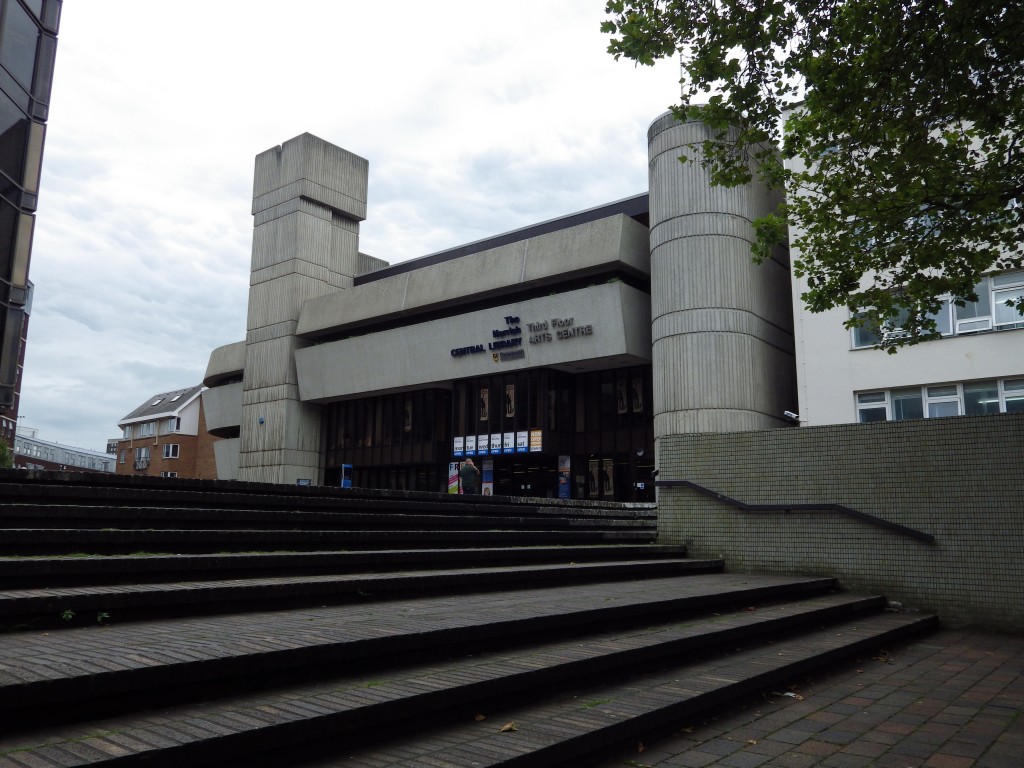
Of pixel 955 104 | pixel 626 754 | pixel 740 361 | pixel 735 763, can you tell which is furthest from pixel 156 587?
pixel 740 361

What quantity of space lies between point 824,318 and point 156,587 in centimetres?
2343

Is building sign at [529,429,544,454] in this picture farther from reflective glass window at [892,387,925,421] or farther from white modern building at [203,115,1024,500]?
reflective glass window at [892,387,925,421]

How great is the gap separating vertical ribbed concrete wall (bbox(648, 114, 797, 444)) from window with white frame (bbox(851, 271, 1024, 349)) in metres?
4.93

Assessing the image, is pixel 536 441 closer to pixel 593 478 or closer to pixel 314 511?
pixel 593 478

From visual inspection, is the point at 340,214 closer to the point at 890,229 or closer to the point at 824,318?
the point at 824,318

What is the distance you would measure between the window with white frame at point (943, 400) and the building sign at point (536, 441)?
12.0 meters

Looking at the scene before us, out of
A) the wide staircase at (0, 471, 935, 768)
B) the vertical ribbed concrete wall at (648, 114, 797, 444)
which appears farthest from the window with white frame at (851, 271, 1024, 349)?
the wide staircase at (0, 471, 935, 768)

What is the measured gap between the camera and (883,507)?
30.9ft

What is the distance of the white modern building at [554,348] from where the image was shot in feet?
80.5

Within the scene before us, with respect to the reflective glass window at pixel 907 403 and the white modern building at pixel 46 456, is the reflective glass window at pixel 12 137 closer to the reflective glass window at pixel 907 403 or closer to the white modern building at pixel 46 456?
the reflective glass window at pixel 907 403

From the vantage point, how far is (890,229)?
9953 mm

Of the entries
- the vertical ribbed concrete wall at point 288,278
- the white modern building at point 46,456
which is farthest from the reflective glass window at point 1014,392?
the white modern building at point 46,456

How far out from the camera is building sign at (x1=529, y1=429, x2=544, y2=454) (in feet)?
104

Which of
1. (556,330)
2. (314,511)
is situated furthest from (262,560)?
(556,330)
